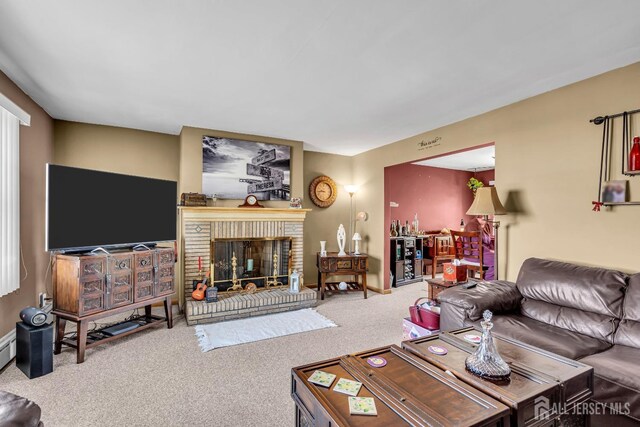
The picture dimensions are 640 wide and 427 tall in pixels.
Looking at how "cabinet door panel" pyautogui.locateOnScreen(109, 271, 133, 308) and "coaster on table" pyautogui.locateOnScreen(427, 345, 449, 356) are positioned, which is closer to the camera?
"coaster on table" pyautogui.locateOnScreen(427, 345, 449, 356)

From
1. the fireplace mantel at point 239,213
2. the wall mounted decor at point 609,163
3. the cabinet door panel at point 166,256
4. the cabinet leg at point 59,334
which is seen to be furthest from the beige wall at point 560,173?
the cabinet leg at point 59,334

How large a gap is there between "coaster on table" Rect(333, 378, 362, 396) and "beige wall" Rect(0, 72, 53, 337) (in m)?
3.06

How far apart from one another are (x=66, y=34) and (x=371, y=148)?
4.14 metres

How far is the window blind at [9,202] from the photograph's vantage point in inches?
99.0

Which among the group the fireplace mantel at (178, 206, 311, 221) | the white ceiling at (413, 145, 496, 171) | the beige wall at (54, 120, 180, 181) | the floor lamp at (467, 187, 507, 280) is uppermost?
the white ceiling at (413, 145, 496, 171)

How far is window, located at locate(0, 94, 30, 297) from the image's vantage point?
2508 mm

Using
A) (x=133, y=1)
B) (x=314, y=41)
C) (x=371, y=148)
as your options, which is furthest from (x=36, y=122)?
(x=371, y=148)

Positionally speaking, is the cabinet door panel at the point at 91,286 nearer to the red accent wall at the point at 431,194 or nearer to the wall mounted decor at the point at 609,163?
the wall mounted decor at the point at 609,163

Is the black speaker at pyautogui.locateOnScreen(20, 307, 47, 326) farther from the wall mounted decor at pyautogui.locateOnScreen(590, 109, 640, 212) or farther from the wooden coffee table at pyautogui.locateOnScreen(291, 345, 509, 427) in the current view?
the wall mounted decor at pyautogui.locateOnScreen(590, 109, 640, 212)

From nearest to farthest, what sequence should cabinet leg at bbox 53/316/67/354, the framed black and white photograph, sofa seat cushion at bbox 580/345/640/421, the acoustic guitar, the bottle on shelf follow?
sofa seat cushion at bbox 580/345/640/421 → the bottle on shelf → cabinet leg at bbox 53/316/67/354 → the acoustic guitar → the framed black and white photograph

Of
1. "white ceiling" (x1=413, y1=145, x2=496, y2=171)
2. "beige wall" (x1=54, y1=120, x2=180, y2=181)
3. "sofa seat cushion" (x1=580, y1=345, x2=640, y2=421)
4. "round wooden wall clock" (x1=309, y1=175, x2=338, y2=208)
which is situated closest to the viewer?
"sofa seat cushion" (x1=580, y1=345, x2=640, y2=421)

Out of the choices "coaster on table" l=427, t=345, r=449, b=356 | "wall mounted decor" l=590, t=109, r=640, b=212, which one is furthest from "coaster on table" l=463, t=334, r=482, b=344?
"wall mounted decor" l=590, t=109, r=640, b=212

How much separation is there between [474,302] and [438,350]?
1010 millimetres

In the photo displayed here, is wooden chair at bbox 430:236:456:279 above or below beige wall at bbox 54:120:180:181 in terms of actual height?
below
